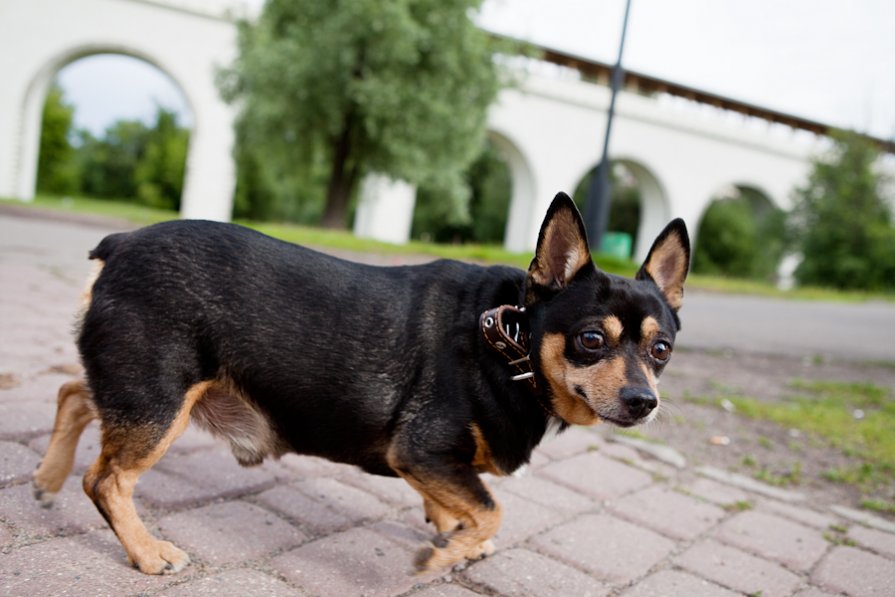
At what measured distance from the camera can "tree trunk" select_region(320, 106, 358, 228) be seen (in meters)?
19.4

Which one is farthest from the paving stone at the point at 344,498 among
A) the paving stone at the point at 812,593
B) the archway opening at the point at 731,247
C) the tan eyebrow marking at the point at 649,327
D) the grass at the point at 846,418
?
the archway opening at the point at 731,247

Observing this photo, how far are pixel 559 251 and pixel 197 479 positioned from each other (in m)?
1.89

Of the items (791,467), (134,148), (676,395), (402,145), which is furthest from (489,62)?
(134,148)

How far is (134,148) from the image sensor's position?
145 ft

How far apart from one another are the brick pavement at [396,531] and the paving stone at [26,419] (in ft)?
0.04

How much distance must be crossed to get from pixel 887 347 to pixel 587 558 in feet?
34.2

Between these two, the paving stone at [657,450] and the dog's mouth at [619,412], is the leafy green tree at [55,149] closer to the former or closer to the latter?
the paving stone at [657,450]

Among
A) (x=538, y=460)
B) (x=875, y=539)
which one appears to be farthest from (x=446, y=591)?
(x=875, y=539)

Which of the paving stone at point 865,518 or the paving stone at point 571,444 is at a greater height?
the paving stone at point 865,518

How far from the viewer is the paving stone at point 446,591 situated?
2.54 m

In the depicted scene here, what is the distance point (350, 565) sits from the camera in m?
2.67

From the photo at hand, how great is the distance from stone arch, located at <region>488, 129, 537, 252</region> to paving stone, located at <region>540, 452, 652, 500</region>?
29509mm

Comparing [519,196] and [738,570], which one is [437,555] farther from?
[519,196]

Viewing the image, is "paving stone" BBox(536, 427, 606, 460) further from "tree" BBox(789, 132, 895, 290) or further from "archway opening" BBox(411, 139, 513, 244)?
"archway opening" BBox(411, 139, 513, 244)
